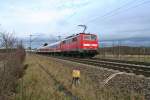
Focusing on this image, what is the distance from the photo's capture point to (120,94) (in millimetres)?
10914

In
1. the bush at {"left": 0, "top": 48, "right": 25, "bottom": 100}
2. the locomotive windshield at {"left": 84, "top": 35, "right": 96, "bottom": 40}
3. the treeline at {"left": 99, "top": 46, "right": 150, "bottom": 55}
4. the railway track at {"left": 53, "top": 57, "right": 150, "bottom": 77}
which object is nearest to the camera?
the bush at {"left": 0, "top": 48, "right": 25, "bottom": 100}

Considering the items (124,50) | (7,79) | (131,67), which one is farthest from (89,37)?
(7,79)

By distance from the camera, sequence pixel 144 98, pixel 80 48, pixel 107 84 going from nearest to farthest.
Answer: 1. pixel 144 98
2. pixel 107 84
3. pixel 80 48

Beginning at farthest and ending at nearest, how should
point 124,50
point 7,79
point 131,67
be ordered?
point 124,50, point 131,67, point 7,79

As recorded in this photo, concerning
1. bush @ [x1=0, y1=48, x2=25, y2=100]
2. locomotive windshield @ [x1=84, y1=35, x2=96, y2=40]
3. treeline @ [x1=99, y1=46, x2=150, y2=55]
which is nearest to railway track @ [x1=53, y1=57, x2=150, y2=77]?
bush @ [x1=0, y1=48, x2=25, y2=100]

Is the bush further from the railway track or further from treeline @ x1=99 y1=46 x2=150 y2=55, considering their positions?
treeline @ x1=99 y1=46 x2=150 y2=55

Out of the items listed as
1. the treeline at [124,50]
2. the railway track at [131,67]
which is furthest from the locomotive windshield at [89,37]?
the railway track at [131,67]

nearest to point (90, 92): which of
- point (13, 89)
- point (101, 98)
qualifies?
point (101, 98)

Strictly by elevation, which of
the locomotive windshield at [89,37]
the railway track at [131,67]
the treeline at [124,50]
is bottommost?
the railway track at [131,67]

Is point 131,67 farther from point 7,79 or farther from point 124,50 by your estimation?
point 124,50

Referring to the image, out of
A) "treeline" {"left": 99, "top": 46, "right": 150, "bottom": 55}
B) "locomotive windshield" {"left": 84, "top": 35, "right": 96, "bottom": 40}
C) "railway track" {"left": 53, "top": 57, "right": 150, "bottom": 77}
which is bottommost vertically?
"railway track" {"left": 53, "top": 57, "right": 150, "bottom": 77}

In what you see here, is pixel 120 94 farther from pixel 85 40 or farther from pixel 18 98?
pixel 85 40

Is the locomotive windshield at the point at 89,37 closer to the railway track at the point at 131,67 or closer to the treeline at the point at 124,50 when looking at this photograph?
the treeline at the point at 124,50

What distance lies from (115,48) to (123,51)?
355 cm
